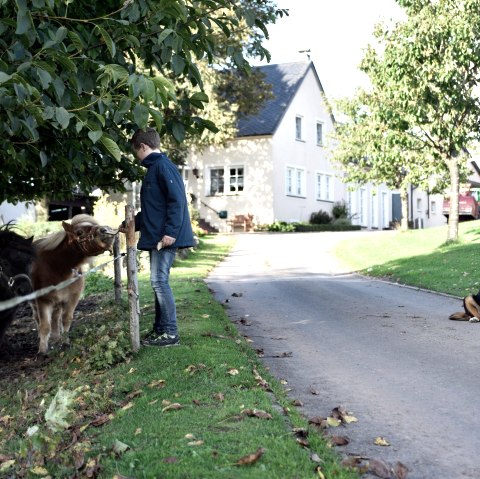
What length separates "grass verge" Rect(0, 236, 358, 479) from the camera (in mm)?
3891

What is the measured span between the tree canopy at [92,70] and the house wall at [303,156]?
33160mm

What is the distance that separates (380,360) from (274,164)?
1358 inches

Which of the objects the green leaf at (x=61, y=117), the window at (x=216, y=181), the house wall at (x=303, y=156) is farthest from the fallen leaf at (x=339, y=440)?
the window at (x=216, y=181)

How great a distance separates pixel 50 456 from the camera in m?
4.31

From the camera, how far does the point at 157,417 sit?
4.87 metres

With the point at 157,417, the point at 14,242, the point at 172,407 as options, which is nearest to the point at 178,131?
the point at 14,242

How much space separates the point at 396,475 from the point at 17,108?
3372 mm

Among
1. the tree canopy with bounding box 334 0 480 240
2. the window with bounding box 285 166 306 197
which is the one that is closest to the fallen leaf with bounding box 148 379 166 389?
the tree canopy with bounding box 334 0 480 240

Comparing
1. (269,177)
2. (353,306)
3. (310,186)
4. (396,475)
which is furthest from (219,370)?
(310,186)

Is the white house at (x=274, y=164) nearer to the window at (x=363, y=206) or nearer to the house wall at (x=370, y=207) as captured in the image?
the house wall at (x=370, y=207)

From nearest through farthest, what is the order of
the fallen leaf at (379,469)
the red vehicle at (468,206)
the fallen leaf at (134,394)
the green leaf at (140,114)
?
the fallen leaf at (379,469) → the green leaf at (140,114) → the fallen leaf at (134,394) → the red vehicle at (468,206)

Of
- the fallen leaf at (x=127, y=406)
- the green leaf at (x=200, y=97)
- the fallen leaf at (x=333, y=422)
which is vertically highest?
the green leaf at (x=200, y=97)

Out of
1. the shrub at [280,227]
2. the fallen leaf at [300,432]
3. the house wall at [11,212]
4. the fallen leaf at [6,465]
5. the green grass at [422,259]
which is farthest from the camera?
the shrub at [280,227]

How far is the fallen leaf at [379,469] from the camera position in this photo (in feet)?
12.8
